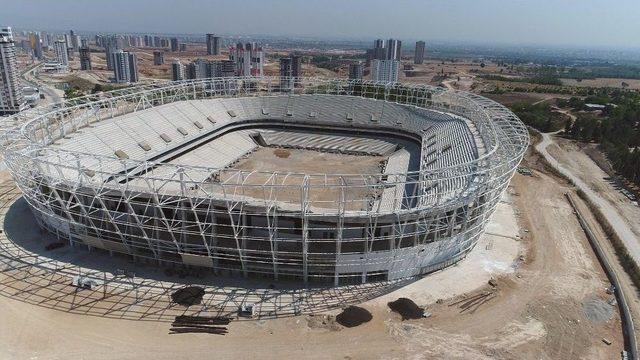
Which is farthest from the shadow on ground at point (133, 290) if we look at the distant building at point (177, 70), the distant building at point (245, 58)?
the distant building at point (245, 58)

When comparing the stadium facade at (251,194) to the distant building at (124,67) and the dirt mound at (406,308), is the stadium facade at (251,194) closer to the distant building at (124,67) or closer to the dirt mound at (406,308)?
the dirt mound at (406,308)

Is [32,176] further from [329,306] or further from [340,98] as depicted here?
[340,98]

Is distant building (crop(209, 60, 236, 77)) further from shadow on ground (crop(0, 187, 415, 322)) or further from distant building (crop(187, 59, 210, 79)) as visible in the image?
shadow on ground (crop(0, 187, 415, 322))

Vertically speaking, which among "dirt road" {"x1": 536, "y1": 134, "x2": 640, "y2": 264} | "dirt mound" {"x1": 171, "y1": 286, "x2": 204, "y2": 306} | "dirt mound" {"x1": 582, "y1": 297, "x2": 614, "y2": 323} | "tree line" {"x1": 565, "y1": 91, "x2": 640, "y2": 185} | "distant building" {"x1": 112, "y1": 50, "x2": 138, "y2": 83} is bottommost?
"dirt mound" {"x1": 171, "y1": 286, "x2": 204, "y2": 306}

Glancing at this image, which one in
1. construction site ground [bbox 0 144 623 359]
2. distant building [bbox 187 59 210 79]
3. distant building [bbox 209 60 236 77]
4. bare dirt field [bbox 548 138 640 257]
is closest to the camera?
construction site ground [bbox 0 144 623 359]

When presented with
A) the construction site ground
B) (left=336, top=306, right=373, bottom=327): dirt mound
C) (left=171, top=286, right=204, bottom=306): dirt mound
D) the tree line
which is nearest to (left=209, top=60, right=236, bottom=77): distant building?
the tree line

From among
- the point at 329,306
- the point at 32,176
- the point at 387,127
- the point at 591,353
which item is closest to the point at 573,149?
the point at 387,127
